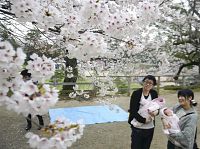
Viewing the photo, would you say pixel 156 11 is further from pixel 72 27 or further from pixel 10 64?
pixel 10 64

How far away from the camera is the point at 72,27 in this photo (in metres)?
2.79

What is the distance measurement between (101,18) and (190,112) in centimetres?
137

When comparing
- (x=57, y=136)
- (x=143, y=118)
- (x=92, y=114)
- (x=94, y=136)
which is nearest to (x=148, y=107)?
(x=143, y=118)

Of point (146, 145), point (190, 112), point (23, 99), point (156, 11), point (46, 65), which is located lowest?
point (146, 145)

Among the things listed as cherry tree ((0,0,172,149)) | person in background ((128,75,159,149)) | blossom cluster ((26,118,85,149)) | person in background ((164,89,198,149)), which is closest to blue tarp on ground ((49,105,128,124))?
person in background ((128,75,159,149))

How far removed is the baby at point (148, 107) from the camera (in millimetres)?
3802

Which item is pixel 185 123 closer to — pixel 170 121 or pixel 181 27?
pixel 170 121

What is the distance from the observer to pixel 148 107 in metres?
3.88

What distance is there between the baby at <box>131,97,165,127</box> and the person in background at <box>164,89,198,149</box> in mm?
346

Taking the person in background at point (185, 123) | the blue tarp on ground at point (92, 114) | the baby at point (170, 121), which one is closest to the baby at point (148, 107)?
the person in background at point (185, 123)

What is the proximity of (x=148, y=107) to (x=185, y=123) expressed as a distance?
0.68 meters

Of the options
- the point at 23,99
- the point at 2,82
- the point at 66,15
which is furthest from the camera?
the point at 66,15

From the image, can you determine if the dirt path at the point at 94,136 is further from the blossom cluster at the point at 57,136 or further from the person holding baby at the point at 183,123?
the blossom cluster at the point at 57,136

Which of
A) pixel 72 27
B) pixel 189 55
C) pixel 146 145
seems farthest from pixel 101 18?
pixel 189 55
